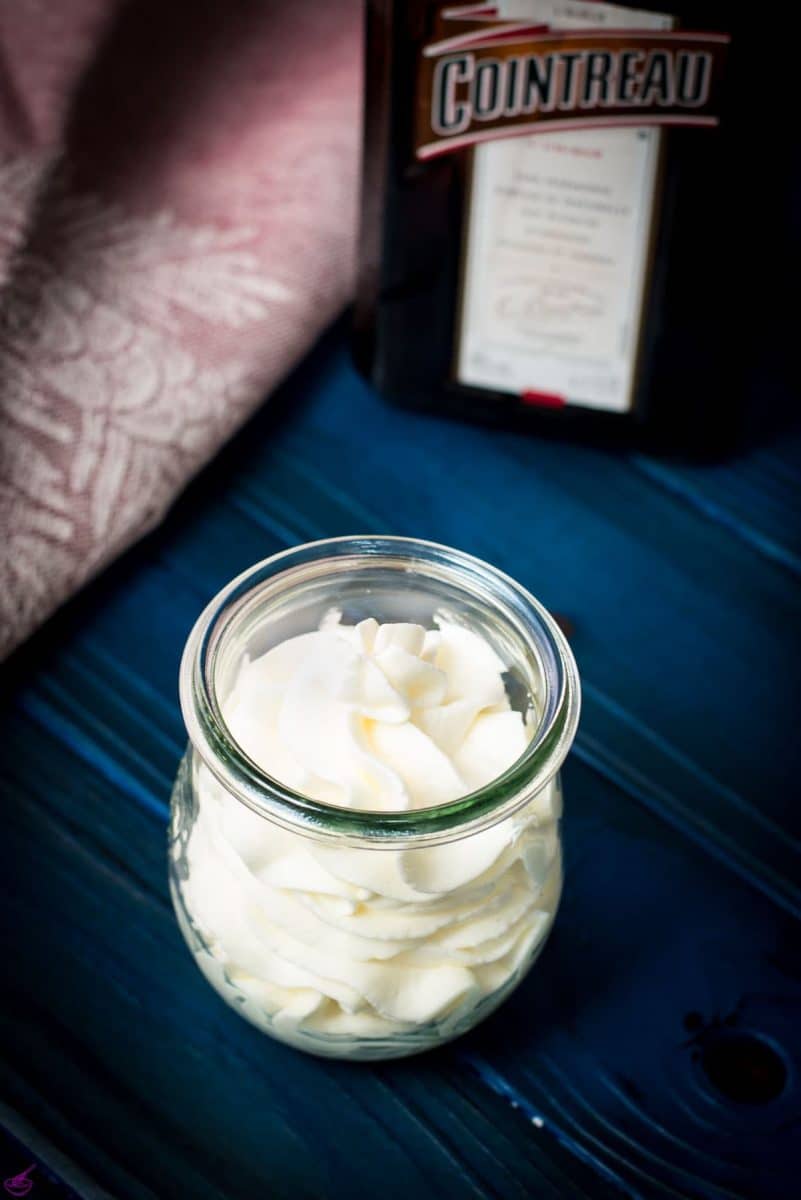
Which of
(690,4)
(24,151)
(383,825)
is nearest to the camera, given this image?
(383,825)

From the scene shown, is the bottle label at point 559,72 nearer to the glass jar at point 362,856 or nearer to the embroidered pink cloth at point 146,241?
the embroidered pink cloth at point 146,241

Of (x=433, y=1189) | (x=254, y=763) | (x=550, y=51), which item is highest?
(x=550, y=51)

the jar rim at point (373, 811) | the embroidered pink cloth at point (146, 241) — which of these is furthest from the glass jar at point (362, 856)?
the embroidered pink cloth at point (146, 241)

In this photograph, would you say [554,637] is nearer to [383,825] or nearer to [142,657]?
[383,825]

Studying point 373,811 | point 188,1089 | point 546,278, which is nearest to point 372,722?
point 373,811

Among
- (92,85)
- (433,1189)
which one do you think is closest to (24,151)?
(92,85)
